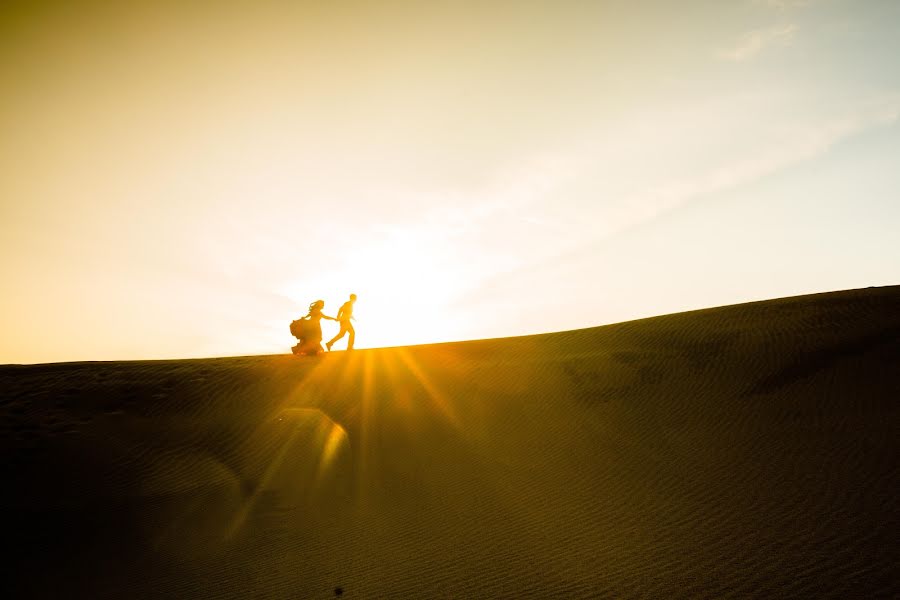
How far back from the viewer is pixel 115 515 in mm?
8344

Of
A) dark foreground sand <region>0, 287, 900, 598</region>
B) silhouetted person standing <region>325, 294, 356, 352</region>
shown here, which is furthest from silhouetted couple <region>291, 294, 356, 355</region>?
dark foreground sand <region>0, 287, 900, 598</region>

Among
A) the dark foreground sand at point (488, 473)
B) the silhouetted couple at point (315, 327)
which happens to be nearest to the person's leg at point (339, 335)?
the silhouetted couple at point (315, 327)

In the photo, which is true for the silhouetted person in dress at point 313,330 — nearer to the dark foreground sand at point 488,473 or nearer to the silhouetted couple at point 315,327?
the silhouetted couple at point 315,327

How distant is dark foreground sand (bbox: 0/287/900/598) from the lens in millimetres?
5867

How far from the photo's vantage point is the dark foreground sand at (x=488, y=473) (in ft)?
19.2

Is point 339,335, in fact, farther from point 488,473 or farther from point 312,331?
point 488,473

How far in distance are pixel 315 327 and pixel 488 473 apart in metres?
9.79

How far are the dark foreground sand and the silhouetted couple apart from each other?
155 cm

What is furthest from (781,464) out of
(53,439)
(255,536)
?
(53,439)

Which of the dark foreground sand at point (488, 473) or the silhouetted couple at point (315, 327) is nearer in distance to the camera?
the dark foreground sand at point (488, 473)

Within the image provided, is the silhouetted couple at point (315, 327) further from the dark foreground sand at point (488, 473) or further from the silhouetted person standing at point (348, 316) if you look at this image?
the dark foreground sand at point (488, 473)

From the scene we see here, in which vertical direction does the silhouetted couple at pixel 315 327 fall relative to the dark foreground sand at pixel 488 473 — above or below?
above

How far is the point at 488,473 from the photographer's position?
29.1 ft

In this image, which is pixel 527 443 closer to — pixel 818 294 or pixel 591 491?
pixel 591 491
